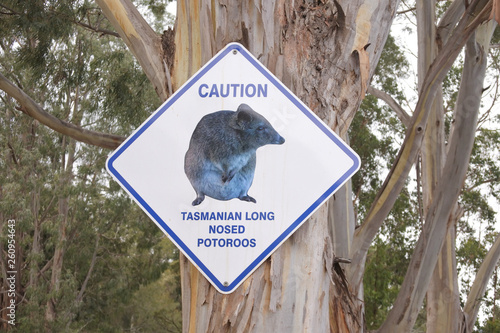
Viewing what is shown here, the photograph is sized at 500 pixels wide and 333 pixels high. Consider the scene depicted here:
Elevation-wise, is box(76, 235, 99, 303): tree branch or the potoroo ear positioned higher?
box(76, 235, 99, 303): tree branch

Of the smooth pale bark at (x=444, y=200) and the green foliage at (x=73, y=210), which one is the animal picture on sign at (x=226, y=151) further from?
the green foliage at (x=73, y=210)

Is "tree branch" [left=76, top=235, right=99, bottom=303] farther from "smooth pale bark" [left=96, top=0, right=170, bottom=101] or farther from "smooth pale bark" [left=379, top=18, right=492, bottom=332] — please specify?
"smooth pale bark" [left=96, top=0, right=170, bottom=101]

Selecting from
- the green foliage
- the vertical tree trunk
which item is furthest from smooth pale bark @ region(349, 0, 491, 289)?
the vertical tree trunk

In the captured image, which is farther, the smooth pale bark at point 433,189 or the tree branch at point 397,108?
the tree branch at point 397,108

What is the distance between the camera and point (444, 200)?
4.95m

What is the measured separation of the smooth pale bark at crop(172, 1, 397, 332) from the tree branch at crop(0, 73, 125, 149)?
838 millimetres

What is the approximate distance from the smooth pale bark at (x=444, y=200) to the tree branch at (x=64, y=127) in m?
2.09

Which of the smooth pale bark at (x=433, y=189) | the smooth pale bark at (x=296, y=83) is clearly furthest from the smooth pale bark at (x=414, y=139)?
the smooth pale bark at (x=433, y=189)

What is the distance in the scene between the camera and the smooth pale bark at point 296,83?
5.99ft

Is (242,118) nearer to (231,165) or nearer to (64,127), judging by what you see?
(231,165)

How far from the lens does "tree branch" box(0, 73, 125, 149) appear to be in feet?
9.68

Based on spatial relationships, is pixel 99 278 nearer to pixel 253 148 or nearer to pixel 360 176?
pixel 360 176

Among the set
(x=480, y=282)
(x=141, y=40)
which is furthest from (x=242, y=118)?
(x=480, y=282)

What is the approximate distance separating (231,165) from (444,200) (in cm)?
337
